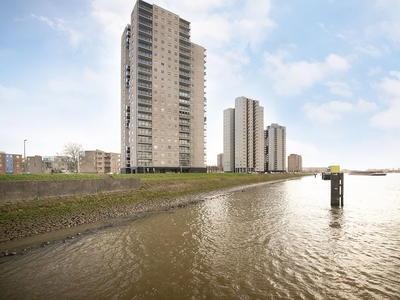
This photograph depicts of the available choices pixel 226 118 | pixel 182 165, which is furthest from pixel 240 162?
pixel 182 165

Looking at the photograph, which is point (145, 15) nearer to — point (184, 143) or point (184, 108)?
point (184, 108)

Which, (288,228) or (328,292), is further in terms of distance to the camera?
(288,228)

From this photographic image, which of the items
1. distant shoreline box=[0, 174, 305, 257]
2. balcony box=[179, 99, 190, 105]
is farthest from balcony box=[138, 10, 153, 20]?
distant shoreline box=[0, 174, 305, 257]

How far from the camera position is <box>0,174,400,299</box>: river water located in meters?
6.25

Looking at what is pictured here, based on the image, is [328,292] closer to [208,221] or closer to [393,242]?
[393,242]

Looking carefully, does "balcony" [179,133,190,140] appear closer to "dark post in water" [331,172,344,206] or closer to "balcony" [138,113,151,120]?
"balcony" [138,113,151,120]

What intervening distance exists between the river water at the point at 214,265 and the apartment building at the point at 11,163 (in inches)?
6962

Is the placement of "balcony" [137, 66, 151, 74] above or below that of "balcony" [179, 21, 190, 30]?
below

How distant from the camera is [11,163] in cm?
13600

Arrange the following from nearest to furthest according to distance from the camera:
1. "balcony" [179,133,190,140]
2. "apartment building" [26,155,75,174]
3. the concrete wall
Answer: the concrete wall, "balcony" [179,133,190,140], "apartment building" [26,155,75,174]

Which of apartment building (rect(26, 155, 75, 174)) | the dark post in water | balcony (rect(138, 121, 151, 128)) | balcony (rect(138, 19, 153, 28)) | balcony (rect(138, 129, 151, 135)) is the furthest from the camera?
apartment building (rect(26, 155, 75, 174))

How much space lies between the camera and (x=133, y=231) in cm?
1263

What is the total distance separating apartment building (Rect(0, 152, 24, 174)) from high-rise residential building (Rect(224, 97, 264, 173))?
169504 mm

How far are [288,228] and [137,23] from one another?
73.1m
